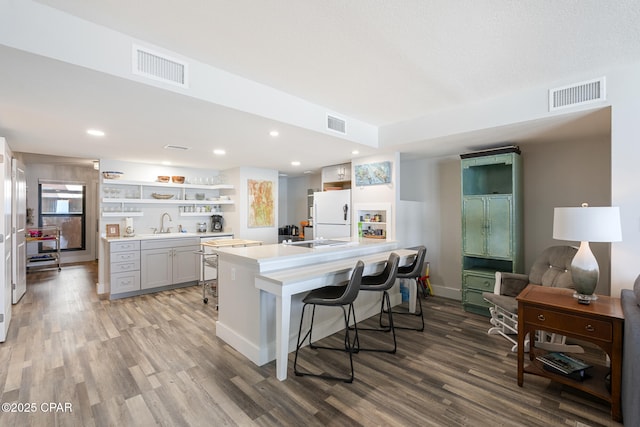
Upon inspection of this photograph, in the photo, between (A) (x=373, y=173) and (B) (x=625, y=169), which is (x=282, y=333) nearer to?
(A) (x=373, y=173)

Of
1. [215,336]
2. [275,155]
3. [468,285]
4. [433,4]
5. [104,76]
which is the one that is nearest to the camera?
[433,4]

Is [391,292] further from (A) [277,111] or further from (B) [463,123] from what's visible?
(A) [277,111]

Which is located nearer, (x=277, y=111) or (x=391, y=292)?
(x=277, y=111)

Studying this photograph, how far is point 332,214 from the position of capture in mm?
5281

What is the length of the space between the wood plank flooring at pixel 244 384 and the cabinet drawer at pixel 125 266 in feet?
3.56

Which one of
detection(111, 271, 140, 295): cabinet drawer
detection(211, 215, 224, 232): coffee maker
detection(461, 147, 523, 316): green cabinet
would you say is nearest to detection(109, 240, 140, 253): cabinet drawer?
detection(111, 271, 140, 295): cabinet drawer

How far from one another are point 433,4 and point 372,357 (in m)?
2.82

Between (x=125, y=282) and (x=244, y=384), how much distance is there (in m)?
3.40

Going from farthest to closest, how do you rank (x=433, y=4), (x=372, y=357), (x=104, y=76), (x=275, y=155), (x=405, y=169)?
(x=405, y=169)
(x=275, y=155)
(x=372, y=357)
(x=104, y=76)
(x=433, y=4)

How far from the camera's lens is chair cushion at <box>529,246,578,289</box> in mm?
2994

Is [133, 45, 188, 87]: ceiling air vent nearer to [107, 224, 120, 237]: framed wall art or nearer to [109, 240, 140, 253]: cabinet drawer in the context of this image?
[109, 240, 140, 253]: cabinet drawer

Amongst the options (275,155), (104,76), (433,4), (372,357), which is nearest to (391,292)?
(372,357)

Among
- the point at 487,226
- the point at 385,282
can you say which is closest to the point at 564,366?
the point at 385,282

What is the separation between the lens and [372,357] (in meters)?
2.77
